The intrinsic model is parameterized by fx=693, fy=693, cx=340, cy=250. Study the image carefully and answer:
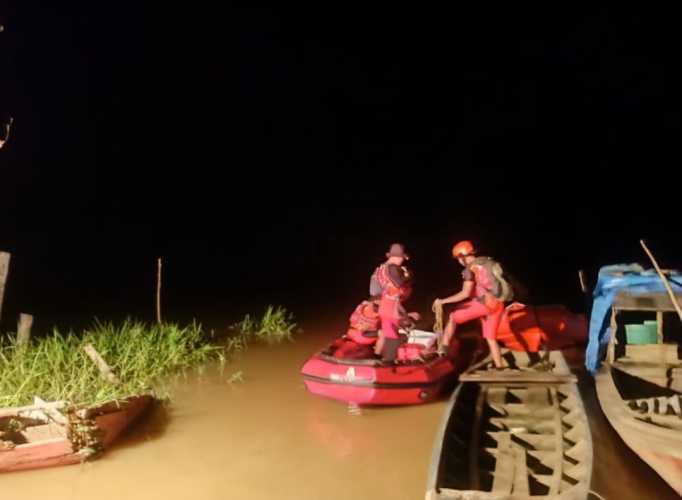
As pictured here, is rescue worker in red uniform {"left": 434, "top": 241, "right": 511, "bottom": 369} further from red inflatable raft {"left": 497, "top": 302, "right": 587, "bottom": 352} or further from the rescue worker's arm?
red inflatable raft {"left": 497, "top": 302, "right": 587, "bottom": 352}

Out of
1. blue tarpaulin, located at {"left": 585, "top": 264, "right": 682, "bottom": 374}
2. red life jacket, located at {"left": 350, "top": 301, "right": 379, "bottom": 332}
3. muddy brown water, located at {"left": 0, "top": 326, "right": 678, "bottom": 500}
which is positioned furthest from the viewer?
red life jacket, located at {"left": 350, "top": 301, "right": 379, "bottom": 332}

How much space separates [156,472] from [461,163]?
25.2 m

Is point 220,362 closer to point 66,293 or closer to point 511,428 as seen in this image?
point 511,428

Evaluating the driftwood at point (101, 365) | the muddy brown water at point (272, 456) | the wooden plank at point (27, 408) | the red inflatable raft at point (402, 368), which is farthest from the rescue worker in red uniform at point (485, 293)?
the wooden plank at point (27, 408)

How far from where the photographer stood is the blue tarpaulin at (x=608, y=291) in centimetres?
723

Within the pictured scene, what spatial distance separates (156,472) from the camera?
6.59m

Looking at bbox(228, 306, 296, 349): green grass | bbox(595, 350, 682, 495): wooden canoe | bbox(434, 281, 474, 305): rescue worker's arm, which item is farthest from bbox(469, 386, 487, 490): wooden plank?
bbox(228, 306, 296, 349): green grass

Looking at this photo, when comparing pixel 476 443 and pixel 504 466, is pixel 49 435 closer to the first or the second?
pixel 476 443

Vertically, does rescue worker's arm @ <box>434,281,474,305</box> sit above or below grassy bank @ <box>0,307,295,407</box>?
above

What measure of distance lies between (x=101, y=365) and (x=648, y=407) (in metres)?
6.02

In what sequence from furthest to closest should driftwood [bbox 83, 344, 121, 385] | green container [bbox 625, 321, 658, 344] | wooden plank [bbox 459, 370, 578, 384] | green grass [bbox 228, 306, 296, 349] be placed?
1. green grass [bbox 228, 306, 296, 349]
2. driftwood [bbox 83, 344, 121, 385]
3. green container [bbox 625, 321, 658, 344]
4. wooden plank [bbox 459, 370, 578, 384]

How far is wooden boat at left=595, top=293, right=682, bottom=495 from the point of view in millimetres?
5352

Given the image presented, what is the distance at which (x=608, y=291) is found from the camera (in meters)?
7.46

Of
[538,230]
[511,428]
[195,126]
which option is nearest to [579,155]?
[538,230]
